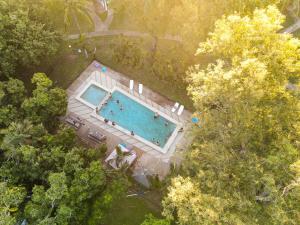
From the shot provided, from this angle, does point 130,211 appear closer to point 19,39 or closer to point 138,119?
point 138,119

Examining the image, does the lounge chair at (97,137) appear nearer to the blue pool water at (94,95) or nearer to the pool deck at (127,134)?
the pool deck at (127,134)

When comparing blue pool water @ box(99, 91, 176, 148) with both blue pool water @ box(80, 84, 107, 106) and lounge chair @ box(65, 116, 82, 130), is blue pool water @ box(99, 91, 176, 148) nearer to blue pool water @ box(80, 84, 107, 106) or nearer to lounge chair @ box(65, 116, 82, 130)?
blue pool water @ box(80, 84, 107, 106)

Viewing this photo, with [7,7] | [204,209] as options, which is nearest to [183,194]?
[204,209]

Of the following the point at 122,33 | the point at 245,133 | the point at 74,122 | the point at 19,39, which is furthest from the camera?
the point at 122,33

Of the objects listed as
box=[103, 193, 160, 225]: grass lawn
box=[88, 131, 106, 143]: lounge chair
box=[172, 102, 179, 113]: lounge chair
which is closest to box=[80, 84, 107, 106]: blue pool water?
box=[88, 131, 106, 143]: lounge chair

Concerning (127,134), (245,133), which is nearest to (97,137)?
(127,134)

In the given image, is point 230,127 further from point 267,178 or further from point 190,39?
point 190,39

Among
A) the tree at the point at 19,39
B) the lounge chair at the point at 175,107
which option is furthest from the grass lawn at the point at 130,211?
the tree at the point at 19,39
